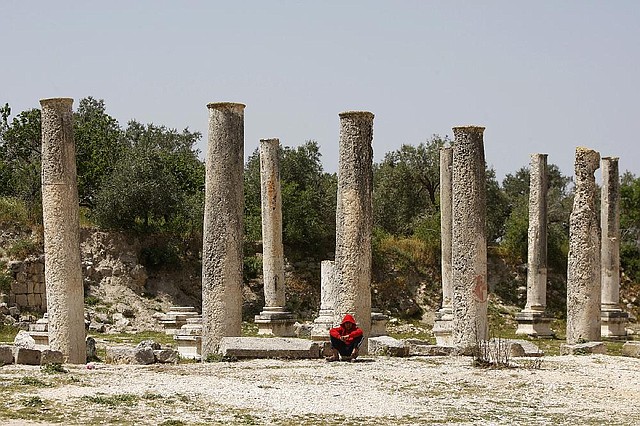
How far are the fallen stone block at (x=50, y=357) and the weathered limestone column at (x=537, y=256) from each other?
16.9 metres

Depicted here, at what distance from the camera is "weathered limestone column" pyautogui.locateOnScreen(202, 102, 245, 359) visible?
69.1 feet

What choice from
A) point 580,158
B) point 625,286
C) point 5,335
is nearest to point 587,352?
point 580,158

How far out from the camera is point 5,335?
30766 mm

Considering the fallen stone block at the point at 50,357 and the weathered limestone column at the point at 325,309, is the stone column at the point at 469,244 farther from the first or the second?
the fallen stone block at the point at 50,357

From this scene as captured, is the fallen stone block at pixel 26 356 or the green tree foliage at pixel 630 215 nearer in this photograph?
the fallen stone block at pixel 26 356

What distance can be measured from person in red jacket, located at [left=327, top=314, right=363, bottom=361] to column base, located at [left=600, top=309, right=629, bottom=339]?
15.5m

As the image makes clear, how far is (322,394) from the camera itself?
15602 mm

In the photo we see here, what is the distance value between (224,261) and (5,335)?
1211 cm

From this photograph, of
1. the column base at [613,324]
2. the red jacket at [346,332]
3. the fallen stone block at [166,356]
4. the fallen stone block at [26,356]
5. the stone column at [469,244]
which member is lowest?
the column base at [613,324]

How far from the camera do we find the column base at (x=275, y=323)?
98.9ft

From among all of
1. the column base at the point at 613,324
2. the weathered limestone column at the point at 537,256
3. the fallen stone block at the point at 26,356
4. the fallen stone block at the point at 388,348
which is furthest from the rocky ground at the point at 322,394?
the column base at the point at 613,324

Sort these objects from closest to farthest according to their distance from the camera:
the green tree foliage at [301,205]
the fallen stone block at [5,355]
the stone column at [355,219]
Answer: the fallen stone block at [5,355] → the stone column at [355,219] → the green tree foliage at [301,205]

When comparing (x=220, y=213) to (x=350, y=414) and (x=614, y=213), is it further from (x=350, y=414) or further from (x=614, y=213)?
(x=614, y=213)

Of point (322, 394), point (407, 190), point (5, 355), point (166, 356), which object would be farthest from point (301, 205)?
point (322, 394)
